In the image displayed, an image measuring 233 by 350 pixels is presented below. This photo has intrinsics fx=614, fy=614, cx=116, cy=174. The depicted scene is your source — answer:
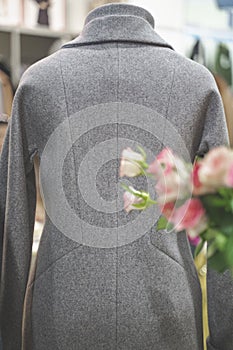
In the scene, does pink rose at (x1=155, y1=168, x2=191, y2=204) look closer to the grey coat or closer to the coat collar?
the grey coat

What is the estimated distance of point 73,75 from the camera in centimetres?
131

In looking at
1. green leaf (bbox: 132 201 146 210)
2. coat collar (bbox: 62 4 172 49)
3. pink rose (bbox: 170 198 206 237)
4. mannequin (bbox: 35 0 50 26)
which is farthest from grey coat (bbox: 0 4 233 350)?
mannequin (bbox: 35 0 50 26)

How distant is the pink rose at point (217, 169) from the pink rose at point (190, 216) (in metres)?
0.04

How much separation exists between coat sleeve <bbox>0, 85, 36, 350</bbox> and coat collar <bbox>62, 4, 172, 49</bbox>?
193mm

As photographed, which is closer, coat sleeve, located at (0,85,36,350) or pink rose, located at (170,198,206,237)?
pink rose, located at (170,198,206,237)

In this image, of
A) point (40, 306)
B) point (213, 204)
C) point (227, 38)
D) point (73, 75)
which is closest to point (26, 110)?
point (73, 75)

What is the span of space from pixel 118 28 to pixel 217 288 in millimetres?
619

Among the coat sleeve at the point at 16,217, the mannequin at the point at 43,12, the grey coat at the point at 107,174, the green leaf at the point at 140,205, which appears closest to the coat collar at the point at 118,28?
the grey coat at the point at 107,174

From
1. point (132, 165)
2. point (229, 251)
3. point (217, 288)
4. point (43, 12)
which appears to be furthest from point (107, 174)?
point (43, 12)

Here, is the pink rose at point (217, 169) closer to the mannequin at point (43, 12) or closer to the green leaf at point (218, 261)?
the green leaf at point (218, 261)

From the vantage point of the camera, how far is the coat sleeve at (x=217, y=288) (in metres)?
1.32

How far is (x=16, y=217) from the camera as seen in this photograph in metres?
1.34

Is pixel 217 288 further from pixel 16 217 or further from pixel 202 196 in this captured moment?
pixel 202 196

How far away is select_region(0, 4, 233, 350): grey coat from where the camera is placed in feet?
4.22
